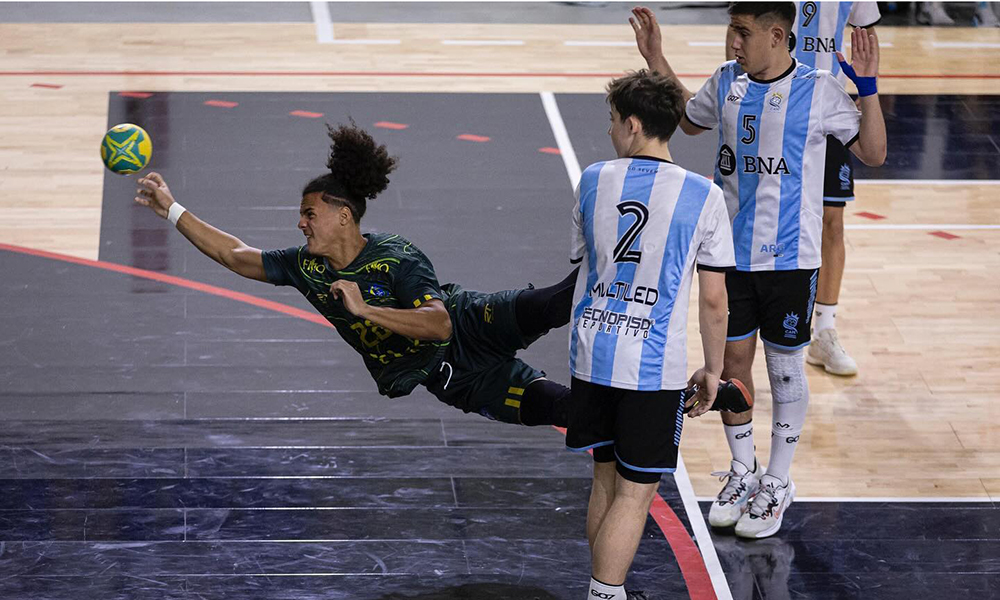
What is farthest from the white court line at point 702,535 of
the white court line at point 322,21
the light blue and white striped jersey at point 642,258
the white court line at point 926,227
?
the white court line at point 322,21

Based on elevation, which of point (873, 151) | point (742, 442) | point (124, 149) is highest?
point (873, 151)

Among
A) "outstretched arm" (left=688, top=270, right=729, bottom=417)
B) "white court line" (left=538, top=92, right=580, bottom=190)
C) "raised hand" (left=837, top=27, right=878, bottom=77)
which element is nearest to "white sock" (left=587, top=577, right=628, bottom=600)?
"outstretched arm" (left=688, top=270, right=729, bottom=417)

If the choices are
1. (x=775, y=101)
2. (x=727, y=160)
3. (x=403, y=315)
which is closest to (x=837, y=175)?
(x=727, y=160)

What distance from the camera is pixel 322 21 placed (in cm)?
1320

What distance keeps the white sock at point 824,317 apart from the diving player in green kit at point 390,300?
84.7 inches

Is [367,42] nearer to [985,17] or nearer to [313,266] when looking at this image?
[985,17]

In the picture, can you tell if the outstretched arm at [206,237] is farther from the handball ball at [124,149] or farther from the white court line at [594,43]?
the white court line at [594,43]

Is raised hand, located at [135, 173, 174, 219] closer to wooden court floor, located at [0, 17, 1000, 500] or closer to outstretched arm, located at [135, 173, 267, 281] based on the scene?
outstretched arm, located at [135, 173, 267, 281]

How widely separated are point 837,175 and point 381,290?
9.23ft

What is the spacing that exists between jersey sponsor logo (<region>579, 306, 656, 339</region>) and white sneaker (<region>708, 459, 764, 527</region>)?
1.32 m

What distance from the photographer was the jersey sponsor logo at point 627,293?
4113 millimetres

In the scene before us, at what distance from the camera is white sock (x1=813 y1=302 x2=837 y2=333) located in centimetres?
681

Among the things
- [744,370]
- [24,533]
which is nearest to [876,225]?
[744,370]

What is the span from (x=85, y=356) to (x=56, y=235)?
1.77 metres
